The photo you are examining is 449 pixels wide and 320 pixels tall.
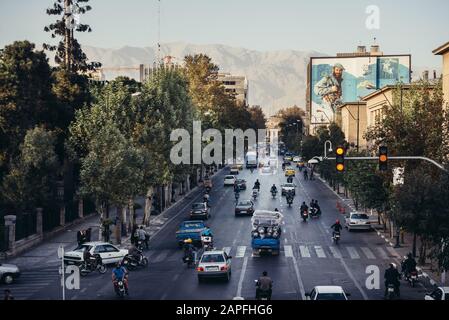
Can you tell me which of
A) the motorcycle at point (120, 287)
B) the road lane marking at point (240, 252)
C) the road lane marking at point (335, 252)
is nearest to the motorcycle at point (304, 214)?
the road lane marking at point (335, 252)

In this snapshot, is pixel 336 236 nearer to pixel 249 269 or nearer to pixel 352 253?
pixel 352 253

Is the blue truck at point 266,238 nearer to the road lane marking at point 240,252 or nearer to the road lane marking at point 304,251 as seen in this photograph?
the road lane marking at point 240,252

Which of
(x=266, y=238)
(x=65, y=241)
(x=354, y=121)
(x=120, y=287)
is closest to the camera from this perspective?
(x=120, y=287)

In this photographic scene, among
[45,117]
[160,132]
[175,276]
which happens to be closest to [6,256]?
[175,276]

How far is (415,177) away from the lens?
39.1 metres

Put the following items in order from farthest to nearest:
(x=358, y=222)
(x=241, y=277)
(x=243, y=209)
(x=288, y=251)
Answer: (x=243, y=209) → (x=358, y=222) → (x=288, y=251) → (x=241, y=277)

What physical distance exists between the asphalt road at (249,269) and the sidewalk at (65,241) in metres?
1.09

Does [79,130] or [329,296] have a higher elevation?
[79,130]

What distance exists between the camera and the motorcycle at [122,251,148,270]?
Result: 130 feet

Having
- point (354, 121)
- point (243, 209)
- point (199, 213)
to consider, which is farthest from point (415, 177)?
point (354, 121)

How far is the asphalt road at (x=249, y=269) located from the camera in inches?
1286

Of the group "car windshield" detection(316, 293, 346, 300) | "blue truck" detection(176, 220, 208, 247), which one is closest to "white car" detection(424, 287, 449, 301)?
"car windshield" detection(316, 293, 346, 300)

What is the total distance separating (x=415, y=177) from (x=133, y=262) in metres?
14.6
